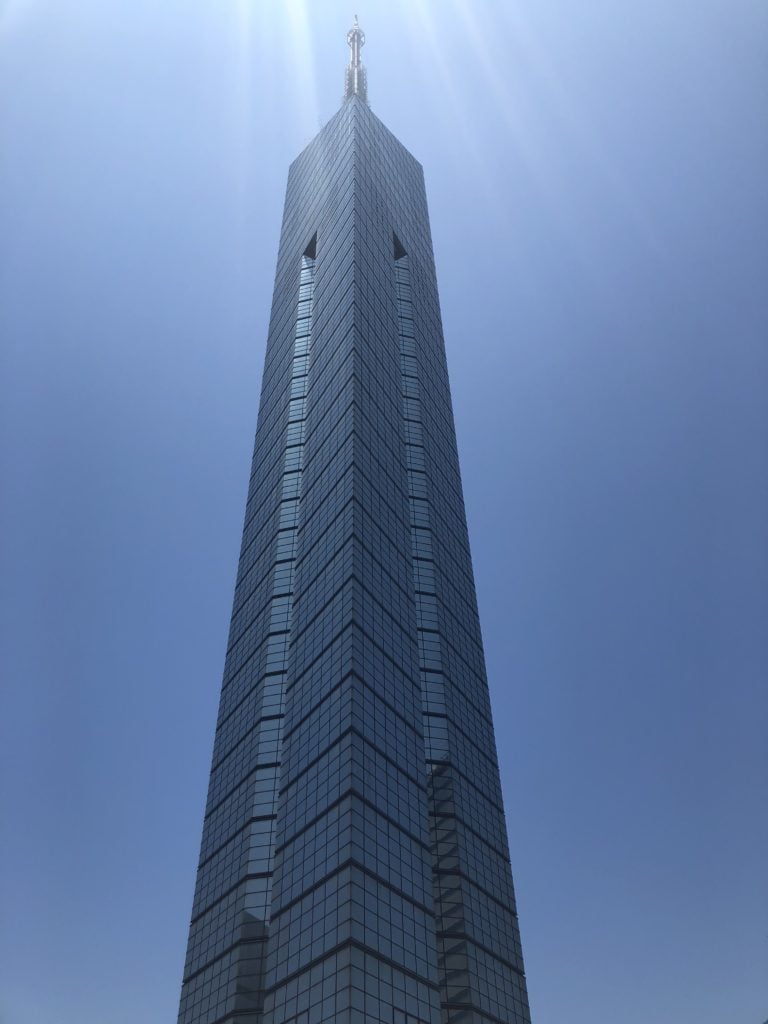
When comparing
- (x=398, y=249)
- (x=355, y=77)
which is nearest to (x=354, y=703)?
(x=398, y=249)

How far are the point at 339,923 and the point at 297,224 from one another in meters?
88.1

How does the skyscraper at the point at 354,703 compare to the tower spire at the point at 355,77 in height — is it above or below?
below

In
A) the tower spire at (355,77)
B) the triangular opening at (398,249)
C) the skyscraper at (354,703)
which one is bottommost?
the skyscraper at (354,703)

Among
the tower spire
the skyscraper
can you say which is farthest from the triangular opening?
the tower spire

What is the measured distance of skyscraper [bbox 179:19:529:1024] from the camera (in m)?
50.2

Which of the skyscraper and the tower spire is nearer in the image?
the skyscraper

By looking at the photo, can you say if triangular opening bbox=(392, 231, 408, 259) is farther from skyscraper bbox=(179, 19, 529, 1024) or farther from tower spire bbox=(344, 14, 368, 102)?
tower spire bbox=(344, 14, 368, 102)

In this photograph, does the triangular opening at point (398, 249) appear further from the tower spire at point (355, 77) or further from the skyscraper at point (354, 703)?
the tower spire at point (355, 77)

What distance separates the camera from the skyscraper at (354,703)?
50.2 m

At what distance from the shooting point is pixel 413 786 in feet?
193

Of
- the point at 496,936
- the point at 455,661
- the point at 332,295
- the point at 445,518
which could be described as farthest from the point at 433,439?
the point at 496,936

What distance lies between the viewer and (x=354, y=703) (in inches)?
2260

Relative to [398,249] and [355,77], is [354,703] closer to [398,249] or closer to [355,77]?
[398,249]

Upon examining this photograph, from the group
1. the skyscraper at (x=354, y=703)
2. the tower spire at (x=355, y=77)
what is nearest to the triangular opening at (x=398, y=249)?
the skyscraper at (x=354, y=703)
